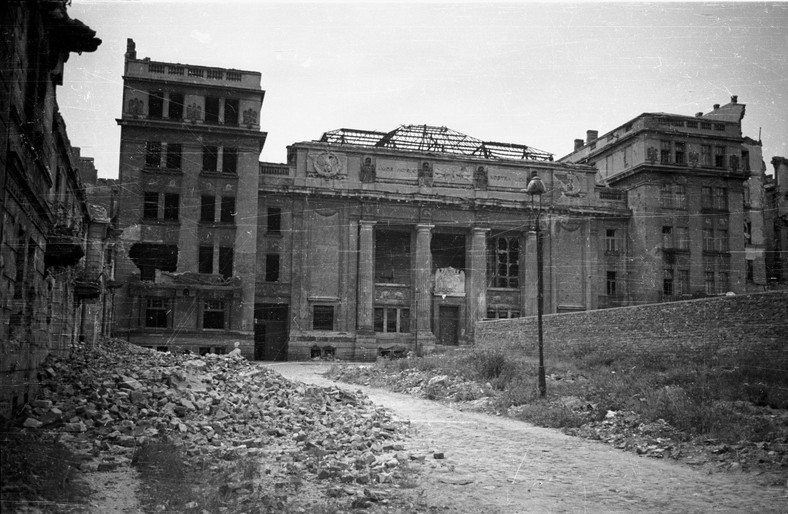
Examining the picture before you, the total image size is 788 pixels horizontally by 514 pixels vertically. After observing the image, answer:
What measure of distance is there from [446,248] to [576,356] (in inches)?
784

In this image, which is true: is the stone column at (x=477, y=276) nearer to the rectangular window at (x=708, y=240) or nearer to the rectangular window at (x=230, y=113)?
the rectangular window at (x=708, y=240)

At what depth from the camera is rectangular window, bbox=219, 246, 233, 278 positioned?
34.8 m

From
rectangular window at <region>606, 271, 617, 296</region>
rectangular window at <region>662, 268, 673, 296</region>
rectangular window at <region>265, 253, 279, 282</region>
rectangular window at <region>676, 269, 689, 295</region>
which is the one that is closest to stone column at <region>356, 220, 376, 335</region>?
rectangular window at <region>265, 253, 279, 282</region>

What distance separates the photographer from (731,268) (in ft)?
139

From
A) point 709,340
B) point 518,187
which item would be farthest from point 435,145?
point 709,340

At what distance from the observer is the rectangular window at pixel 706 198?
1678 inches

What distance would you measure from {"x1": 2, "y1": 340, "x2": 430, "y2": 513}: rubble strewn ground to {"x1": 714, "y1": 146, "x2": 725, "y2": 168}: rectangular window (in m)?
37.1

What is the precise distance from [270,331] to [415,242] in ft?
34.8

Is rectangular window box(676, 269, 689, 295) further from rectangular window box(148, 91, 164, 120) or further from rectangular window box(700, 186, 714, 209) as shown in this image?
rectangular window box(148, 91, 164, 120)

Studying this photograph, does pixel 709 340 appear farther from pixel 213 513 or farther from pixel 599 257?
pixel 599 257

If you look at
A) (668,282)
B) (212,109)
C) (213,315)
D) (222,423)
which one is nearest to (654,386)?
(222,423)

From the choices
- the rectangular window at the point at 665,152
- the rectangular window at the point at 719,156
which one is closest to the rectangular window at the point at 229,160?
the rectangular window at the point at 665,152

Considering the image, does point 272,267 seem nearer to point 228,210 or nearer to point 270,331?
point 270,331

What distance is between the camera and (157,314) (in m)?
33.5
